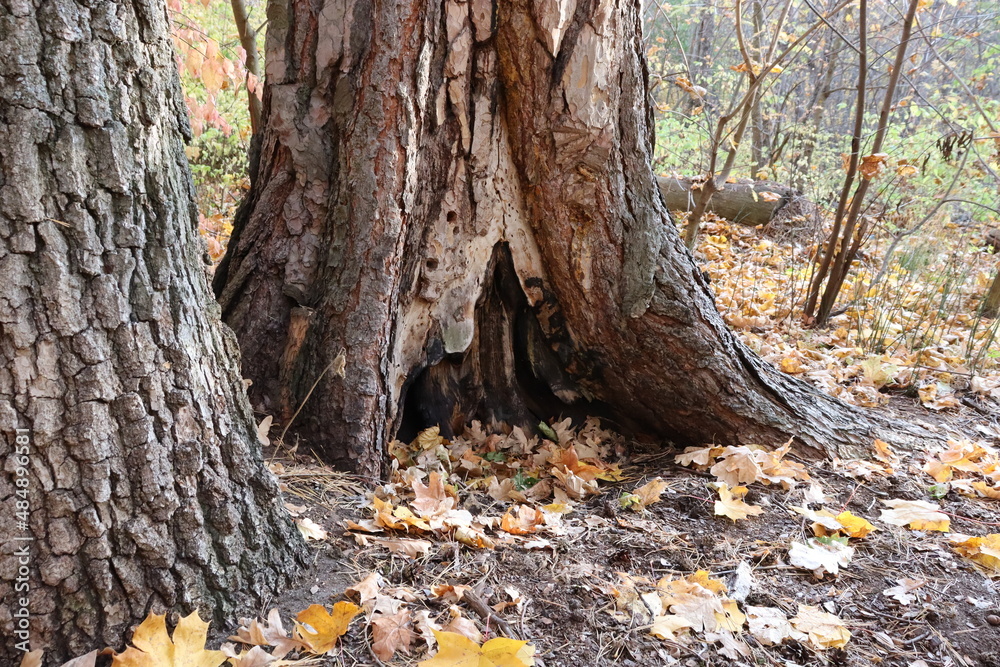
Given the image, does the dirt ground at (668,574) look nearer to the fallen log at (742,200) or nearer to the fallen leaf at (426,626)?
the fallen leaf at (426,626)

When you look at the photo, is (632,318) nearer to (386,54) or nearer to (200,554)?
(386,54)

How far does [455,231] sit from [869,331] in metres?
3.36

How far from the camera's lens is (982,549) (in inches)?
79.7

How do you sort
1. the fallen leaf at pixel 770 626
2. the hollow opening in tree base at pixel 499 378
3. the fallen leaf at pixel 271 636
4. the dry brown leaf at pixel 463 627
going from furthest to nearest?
1. the hollow opening in tree base at pixel 499 378
2. the fallen leaf at pixel 770 626
3. the dry brown leaf at pixel 463 627
4. the fallen leaf at pixel 271 636

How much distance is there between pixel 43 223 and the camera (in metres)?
1.20

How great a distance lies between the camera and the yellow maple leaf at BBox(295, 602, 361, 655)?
1.46 metres

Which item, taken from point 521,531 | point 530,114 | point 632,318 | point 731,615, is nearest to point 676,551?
point 731,615

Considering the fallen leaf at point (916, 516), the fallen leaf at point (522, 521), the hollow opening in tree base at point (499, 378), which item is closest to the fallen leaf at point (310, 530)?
the fallen leaf at point (522, 521)

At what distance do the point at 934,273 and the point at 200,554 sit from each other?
6.77m

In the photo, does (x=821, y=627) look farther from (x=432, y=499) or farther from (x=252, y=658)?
(x=252, y=658)

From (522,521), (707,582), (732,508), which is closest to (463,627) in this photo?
(522,521)

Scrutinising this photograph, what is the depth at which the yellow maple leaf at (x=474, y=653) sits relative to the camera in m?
1.38

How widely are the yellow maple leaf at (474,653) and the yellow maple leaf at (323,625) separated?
0.22 meters

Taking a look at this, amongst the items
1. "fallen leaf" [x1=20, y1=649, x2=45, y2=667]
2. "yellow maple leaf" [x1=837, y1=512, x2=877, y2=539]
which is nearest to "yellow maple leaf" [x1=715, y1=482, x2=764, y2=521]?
"yellow maple leaf" [x1=837, y1=512, x2=877, y2=539]
